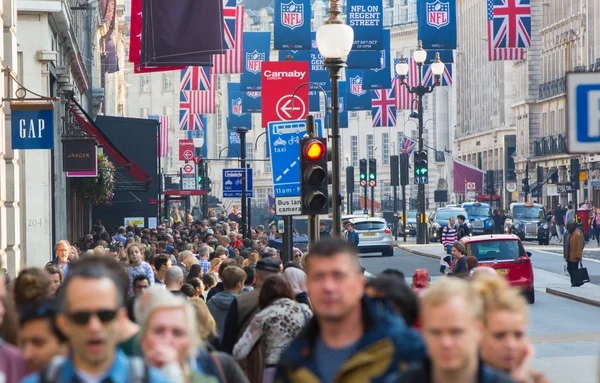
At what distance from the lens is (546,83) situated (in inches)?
3241

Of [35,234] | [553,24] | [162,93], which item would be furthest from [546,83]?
[35,234]

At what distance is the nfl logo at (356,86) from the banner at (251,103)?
5.83m

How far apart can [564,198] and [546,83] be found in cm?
1121

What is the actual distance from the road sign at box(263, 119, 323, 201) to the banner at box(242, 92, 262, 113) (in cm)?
3551

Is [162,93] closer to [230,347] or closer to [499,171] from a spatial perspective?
[499,171]

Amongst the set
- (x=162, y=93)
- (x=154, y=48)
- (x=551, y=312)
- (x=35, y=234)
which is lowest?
(x=551, y=312)

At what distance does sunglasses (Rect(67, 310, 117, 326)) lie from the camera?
4.80 m

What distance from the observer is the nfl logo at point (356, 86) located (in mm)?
59812

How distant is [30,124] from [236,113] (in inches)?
1918

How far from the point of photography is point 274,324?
29.4 ft

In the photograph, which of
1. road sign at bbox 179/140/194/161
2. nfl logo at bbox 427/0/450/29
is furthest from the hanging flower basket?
road sign at bbox 179/140/194/161

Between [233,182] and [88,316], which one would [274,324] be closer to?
[88,316]

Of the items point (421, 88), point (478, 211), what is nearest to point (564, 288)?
point (421, 88)

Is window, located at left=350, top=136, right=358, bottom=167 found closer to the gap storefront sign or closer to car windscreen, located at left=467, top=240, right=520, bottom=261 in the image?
Answer: car windscreen, located at left=467, top=240, right=520, bottom=261
